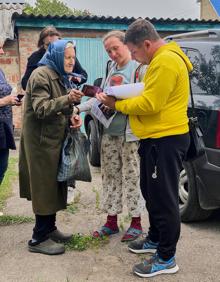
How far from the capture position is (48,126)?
3633mm

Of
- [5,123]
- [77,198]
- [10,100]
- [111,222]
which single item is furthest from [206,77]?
[77,198]

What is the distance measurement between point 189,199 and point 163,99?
1.61 m

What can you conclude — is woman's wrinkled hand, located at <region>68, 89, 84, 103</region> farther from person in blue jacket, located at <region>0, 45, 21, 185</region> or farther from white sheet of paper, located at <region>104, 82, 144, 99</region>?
person in blue jacket, located at <region>0, 45, 21, 185</region>

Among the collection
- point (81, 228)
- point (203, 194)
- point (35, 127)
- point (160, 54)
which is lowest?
point (81, 228)

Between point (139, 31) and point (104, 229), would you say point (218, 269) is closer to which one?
point (104, 229)

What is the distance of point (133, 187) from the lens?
4.00 metres

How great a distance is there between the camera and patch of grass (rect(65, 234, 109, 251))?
3.96 metres

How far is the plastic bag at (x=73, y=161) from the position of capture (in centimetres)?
366

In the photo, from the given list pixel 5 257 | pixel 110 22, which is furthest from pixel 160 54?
pixel 110 22

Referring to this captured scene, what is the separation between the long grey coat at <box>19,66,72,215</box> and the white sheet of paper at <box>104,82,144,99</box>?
0.46 m

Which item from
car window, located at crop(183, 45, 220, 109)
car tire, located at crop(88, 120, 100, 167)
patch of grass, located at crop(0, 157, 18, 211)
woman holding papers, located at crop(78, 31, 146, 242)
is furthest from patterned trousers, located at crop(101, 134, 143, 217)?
car tire, located at crop(88, 120, 100, 167)

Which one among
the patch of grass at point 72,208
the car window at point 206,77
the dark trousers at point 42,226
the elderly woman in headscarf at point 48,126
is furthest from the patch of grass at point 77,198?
the car window at point 206,77

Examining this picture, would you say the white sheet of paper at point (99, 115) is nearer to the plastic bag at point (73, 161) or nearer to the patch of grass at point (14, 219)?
the plastic bag at point (73, 161)

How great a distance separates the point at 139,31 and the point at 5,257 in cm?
219
